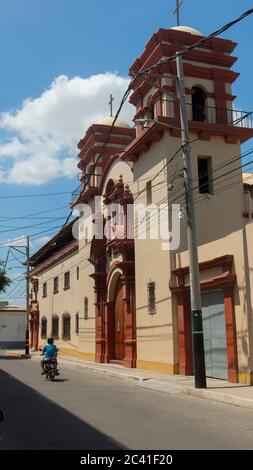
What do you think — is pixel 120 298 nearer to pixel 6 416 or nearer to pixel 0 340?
pixel 6 416

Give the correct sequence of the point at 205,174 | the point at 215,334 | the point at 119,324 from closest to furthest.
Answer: the point at 215,334 < the point at 205,174 < the point at 119,324

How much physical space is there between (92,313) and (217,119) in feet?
41.6

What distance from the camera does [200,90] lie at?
23.3m

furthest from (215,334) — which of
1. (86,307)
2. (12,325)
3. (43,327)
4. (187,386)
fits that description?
(12,325)

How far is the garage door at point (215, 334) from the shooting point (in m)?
17.0

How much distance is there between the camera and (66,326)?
36969 millimetres

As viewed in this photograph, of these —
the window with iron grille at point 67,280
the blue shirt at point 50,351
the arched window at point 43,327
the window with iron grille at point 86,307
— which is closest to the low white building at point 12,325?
the arched window at point 43,327

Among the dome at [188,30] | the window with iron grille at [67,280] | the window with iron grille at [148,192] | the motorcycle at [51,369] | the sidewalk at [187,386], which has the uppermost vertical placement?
the dome at [188,30]

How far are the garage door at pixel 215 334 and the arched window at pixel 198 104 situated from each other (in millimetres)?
8261

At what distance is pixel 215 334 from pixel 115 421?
26.3ft

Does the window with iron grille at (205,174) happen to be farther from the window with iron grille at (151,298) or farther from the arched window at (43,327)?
the arched window at (43,327)

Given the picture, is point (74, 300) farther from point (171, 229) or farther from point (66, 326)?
point (171, 229)

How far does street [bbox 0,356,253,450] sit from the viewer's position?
8.05 m

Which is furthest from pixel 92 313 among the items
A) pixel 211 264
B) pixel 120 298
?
pixel 211 264
